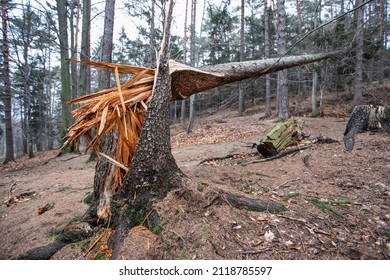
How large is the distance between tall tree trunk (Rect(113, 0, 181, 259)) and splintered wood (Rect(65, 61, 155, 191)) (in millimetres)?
180

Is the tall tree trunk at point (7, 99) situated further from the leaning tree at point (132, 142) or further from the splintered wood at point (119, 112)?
the leaning tree at point (132, 142)

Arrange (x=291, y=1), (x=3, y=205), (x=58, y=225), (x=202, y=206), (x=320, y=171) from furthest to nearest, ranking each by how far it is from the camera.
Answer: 1. (x=291, y=1)
2. (x=3, y=205)
3. (x=320, y=171)
4. (x=58, y=225)
5. (x=202, y=206)

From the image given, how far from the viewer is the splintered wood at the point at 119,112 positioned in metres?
1.97

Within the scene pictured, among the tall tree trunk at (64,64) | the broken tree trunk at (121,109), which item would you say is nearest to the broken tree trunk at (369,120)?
the broken tree trunk at (121,109)

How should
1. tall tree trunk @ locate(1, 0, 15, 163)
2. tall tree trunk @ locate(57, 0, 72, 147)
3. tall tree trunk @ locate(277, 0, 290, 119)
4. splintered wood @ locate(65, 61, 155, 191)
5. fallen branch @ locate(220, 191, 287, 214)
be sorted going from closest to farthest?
1. splintered wood @ locate(65, 61, 155, 191)
2. fallen branch @ locate(220, 191, 287, 214)
3. tall tree trunk @ locate(277, 0, 290, 119)
4. tall tree trunk @ locate(1, 0, 15, 163)
5. tall tree trunk @ locate(57, 0, 72, 147)

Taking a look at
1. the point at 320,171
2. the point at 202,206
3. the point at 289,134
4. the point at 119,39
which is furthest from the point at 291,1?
the point at 202,206

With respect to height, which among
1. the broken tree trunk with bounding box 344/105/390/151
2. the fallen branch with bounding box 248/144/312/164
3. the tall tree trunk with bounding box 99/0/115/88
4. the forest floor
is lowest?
the forest floor

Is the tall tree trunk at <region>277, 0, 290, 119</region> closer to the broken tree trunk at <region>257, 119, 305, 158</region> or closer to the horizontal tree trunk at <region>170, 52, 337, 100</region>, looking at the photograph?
the broken tree trunk at <region>257, 119, 305, 158</region>

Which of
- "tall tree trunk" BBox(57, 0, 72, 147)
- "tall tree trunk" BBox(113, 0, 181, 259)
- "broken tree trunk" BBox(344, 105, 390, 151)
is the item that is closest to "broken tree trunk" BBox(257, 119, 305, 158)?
"broken tree trunk" BBox(344, 105, 390, 151)

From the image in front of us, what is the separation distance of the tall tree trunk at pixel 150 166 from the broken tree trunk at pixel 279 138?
2.87 meters

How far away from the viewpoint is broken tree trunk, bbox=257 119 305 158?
4.35 m

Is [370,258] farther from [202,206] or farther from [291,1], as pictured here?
[291,1]
